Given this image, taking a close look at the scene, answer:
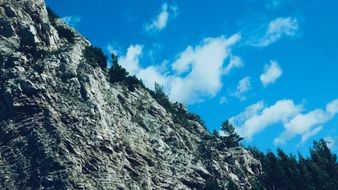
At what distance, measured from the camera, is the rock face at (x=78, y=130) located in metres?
121

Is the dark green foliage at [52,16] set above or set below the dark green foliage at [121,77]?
above

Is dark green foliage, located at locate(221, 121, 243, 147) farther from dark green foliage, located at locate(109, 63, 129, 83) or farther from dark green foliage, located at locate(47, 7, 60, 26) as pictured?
dark green foliage, located at locate(47, 7, 60, 26)

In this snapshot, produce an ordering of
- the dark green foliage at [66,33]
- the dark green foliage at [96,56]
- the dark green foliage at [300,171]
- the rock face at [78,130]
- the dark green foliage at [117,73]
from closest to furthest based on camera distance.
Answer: the rock face at [78,130] < the dark green foliage at [300,171] < the dark green foliage at [96,56] < the dark green foliage at [117,73] < the dark green foliage at [66,33]

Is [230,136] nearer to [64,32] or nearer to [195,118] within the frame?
[195,118]

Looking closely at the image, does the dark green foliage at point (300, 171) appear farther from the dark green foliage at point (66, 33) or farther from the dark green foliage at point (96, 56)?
the dark green foliage at point (66, 33)

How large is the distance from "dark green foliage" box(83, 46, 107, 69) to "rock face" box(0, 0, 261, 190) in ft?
9.61

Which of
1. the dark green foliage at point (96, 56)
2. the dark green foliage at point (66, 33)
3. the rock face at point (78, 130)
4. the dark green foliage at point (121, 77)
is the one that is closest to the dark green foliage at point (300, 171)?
the rock face at point (78, 130)

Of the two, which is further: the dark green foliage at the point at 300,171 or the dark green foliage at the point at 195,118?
the dark green foliage at the point at 195,118

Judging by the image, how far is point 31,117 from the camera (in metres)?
130

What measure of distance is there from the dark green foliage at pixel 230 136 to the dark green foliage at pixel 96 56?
4253 cm

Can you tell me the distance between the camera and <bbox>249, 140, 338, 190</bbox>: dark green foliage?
150m

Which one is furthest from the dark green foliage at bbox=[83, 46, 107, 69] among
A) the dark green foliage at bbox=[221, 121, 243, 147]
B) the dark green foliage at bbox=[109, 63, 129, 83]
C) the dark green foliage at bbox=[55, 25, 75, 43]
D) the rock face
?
the dark green foliage at bbox=[221, 121, 243, 147]

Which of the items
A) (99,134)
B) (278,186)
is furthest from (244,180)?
(99,134)

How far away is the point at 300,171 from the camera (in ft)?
520
